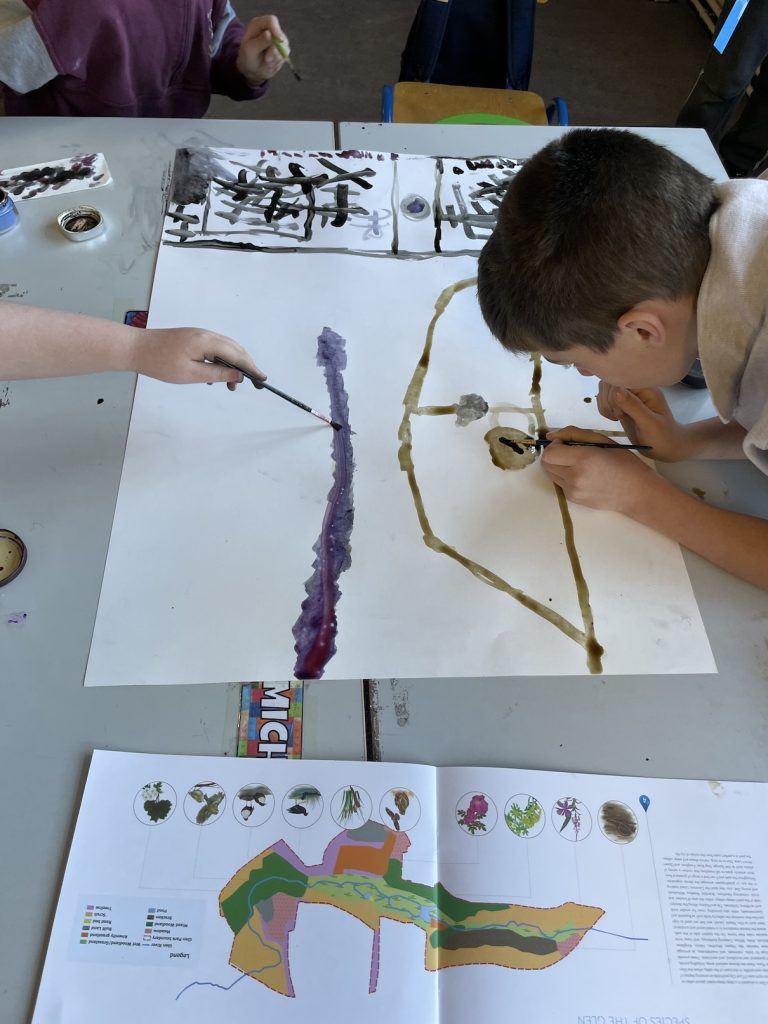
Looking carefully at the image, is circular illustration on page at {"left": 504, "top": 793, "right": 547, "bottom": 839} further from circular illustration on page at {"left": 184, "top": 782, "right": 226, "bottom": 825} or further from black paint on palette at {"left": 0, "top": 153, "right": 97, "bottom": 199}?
black paint on palette at {"left": 0, "top": 153, "right": 97, "bottom": 199}

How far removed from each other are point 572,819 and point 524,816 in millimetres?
47

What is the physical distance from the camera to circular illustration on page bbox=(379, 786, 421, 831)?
27.4 inches

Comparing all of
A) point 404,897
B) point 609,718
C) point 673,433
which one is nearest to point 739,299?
point 673,433

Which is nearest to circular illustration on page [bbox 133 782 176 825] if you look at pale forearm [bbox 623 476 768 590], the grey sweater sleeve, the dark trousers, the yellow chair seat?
pale forearm [bbox 623 476 768 590]

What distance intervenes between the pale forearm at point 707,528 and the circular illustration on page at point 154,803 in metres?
0.62

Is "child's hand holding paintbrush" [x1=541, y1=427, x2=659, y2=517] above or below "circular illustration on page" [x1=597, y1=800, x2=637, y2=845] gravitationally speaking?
above

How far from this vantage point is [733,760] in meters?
0.74

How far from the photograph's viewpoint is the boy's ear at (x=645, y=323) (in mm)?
789

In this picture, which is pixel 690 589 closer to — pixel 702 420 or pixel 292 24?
pixel 702 420

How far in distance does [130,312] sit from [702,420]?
836 millimetres

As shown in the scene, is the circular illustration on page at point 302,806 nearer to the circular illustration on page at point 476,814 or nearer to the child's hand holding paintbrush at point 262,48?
the circular illustration on page at point 476,814

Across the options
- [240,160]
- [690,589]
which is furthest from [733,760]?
[240,160]

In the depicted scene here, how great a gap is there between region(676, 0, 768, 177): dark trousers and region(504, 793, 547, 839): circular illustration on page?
2.00m

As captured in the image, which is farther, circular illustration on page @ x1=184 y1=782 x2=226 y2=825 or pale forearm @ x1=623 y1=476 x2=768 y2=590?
pale forearm @ x1=623 y1=476 x2=768 y2=590
